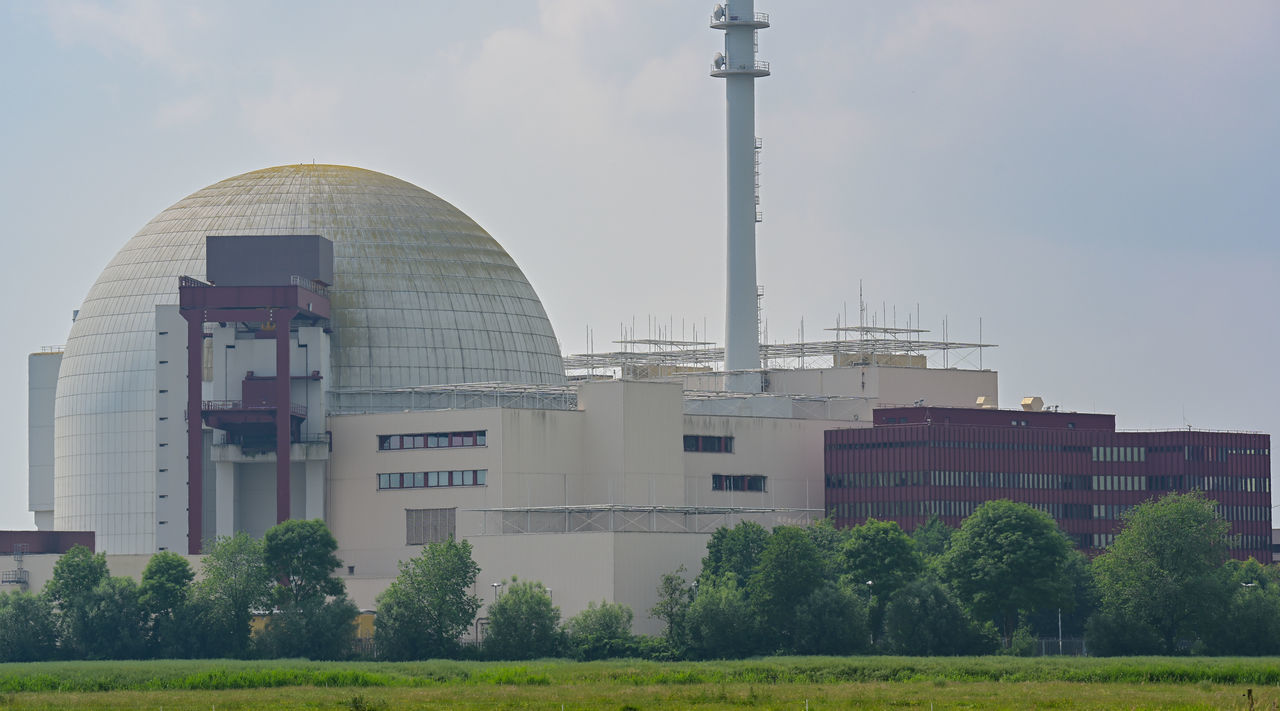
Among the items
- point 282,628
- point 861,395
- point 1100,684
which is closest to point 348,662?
point 282,628

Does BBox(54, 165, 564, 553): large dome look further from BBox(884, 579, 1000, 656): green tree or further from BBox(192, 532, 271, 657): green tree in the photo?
BBox(884, 579, 1000, 656): green tree

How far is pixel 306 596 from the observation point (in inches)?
5738

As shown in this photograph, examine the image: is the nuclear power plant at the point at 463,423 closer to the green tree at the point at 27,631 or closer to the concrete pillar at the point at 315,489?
the concrete pillar at the point at 315,489

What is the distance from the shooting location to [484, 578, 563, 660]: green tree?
447 feet

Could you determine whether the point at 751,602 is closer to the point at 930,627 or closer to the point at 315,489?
the point at 930,627

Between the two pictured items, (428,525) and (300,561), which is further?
(428,525)

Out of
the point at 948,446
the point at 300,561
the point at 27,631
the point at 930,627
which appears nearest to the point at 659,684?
the point at 930,627

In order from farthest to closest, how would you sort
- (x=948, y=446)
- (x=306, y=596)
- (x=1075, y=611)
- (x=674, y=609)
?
(x=948, y=446), (x=1075, y=611), (x=306, y=596), (x=674, y=609)

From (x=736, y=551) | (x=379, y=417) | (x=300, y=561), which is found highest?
(x=379, y=417)

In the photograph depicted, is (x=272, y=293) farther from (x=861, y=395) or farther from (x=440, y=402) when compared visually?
(x=861, y=395)

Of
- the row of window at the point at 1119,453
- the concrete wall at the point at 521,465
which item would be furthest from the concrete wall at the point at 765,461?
the row of window at the point at 1119,453

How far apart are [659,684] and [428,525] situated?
156 ft

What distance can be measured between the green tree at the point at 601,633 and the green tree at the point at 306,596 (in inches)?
518

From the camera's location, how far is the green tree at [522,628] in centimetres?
13625
